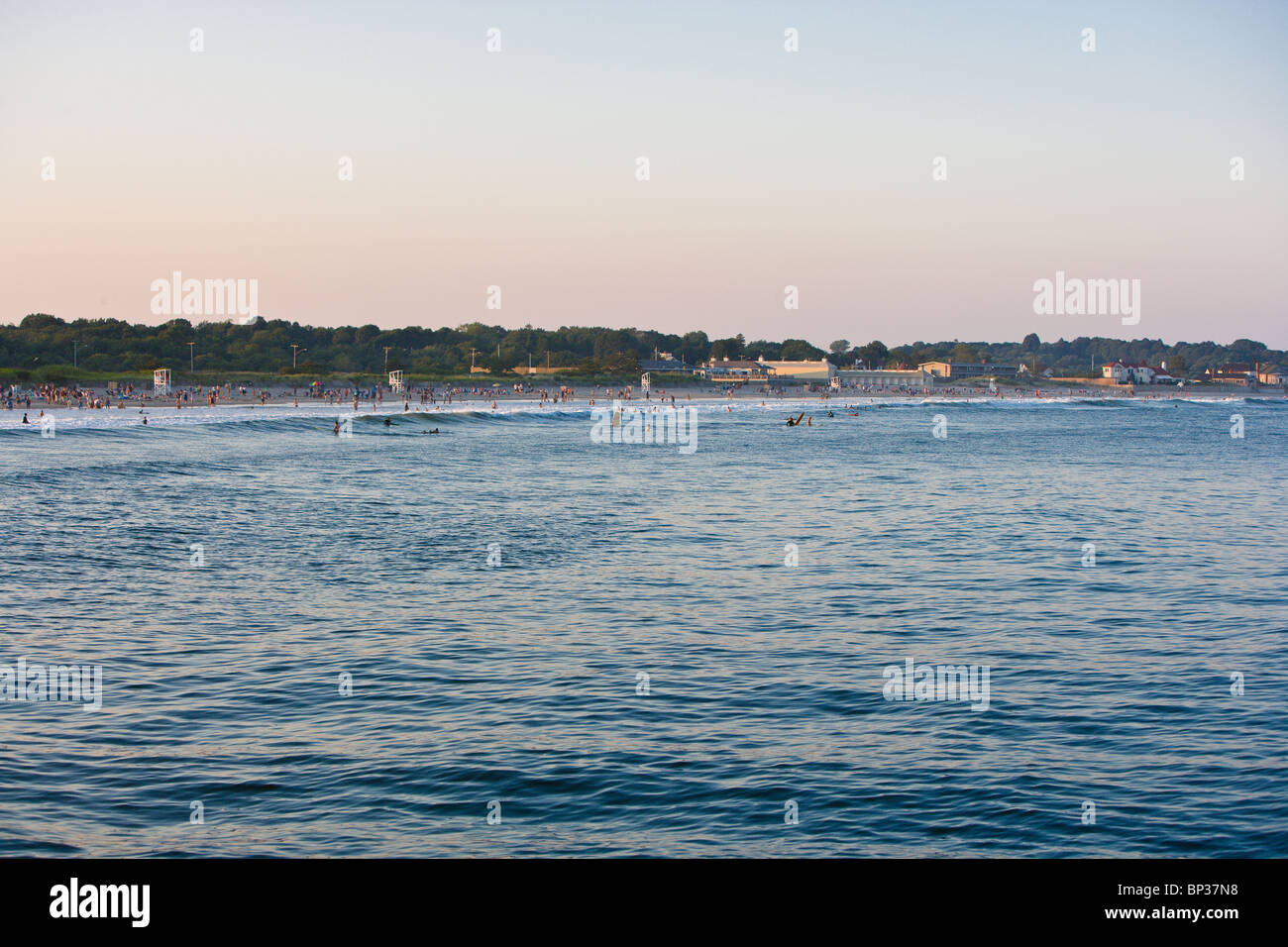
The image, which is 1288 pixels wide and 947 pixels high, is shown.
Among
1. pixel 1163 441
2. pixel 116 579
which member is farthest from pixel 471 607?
pixel 1163 441

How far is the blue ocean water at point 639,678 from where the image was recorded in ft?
35.1

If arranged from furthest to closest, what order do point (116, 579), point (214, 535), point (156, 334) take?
point (156, 334) < point (214, 535) < point (116, 579)

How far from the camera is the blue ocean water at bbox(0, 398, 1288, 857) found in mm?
10695

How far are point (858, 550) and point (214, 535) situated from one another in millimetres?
18247

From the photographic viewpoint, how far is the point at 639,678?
1589cm

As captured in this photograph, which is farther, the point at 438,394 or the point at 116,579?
the point at 438,394

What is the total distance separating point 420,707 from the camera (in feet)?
47.2
